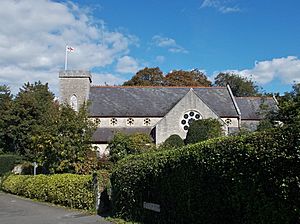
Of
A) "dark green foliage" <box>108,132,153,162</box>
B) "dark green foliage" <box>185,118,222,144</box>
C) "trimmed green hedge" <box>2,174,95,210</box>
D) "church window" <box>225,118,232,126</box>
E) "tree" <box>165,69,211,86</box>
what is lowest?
"trimmed green hedge" <box>2,174,95,210</box>

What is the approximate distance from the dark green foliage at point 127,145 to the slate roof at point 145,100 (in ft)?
29.8

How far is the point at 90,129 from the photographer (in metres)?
23.3

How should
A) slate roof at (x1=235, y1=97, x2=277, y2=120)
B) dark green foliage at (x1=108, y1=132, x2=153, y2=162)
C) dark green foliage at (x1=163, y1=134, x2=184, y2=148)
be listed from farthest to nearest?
slate roof at (x1=235, y1=97, x2=277, y2=120)
dark green foliage at (x1=163, y1=134, x2=184, y2=148)
dark green foliage at (x1=108, y1=132, x2=153, y2=162)

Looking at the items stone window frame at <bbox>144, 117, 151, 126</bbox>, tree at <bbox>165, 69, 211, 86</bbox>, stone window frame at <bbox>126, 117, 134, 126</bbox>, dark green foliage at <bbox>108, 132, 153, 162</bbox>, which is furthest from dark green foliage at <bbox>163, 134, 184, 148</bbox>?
tree at <bbox>165, 69, 211, 86</bbox>

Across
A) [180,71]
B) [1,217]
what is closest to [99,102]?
[180,71]

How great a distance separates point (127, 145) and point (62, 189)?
52.5 ft

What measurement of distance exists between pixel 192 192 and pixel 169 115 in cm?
3177

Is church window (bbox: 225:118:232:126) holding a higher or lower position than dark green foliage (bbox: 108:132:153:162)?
higher

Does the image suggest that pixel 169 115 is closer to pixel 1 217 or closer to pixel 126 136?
pixel 126 136

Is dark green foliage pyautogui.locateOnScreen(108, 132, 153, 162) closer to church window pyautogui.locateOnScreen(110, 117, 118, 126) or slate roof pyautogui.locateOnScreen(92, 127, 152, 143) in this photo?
slate roof pyautogui.locateOnScreen(92, 127, 152, 143)

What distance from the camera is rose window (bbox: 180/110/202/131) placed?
41.0 meters

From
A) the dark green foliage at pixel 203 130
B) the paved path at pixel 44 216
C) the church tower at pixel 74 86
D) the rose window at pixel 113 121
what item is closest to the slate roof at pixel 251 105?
the dark green foliage at pixel 203 130

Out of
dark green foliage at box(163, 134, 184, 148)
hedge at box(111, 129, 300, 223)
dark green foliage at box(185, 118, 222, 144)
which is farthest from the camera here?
dark green foliage at box(163, 134, 184, 148)

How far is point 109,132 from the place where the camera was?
42500mm
